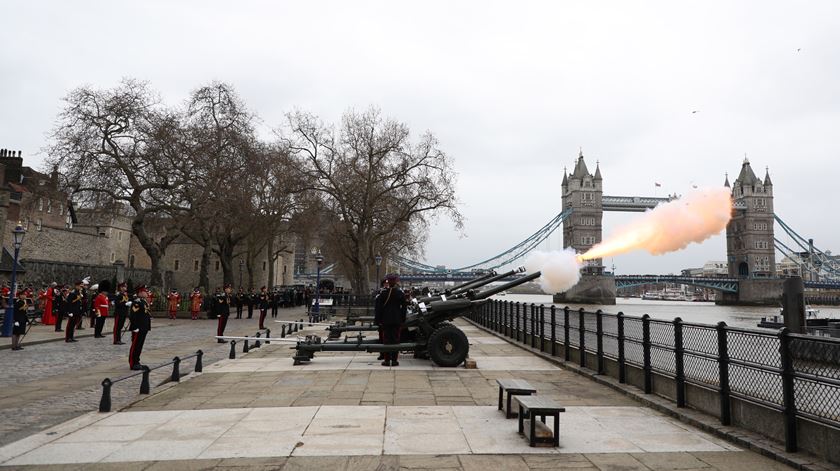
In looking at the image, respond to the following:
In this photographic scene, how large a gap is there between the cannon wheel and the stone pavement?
1.72 meters

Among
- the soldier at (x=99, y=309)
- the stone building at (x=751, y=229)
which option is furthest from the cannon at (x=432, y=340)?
the stone building at (x=751, y=229)

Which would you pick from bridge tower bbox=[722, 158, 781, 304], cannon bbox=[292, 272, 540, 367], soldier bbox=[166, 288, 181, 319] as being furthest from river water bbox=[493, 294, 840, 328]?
bridge tower bbox=[722, 158, 781, 304]

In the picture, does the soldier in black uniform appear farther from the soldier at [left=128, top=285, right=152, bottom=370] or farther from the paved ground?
the soldier at [left=128, top=285, right=152, bottom=370]

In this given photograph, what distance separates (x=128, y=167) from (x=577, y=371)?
3111cm

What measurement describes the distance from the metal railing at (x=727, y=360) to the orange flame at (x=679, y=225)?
3103 mm

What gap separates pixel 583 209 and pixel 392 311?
119m

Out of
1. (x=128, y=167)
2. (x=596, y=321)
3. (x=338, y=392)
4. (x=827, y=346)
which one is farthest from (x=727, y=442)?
(x=128, y=167)

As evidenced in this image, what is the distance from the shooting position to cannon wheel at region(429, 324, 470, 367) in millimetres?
12195

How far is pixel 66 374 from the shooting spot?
1173 centimetres

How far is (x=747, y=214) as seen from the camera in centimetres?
12281

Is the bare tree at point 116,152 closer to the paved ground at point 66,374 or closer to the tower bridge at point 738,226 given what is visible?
the paved ground at point 66,374

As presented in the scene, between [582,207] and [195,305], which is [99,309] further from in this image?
[582,207]

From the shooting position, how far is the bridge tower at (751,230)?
4712 inches

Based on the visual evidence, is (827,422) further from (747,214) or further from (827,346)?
(747,214)
